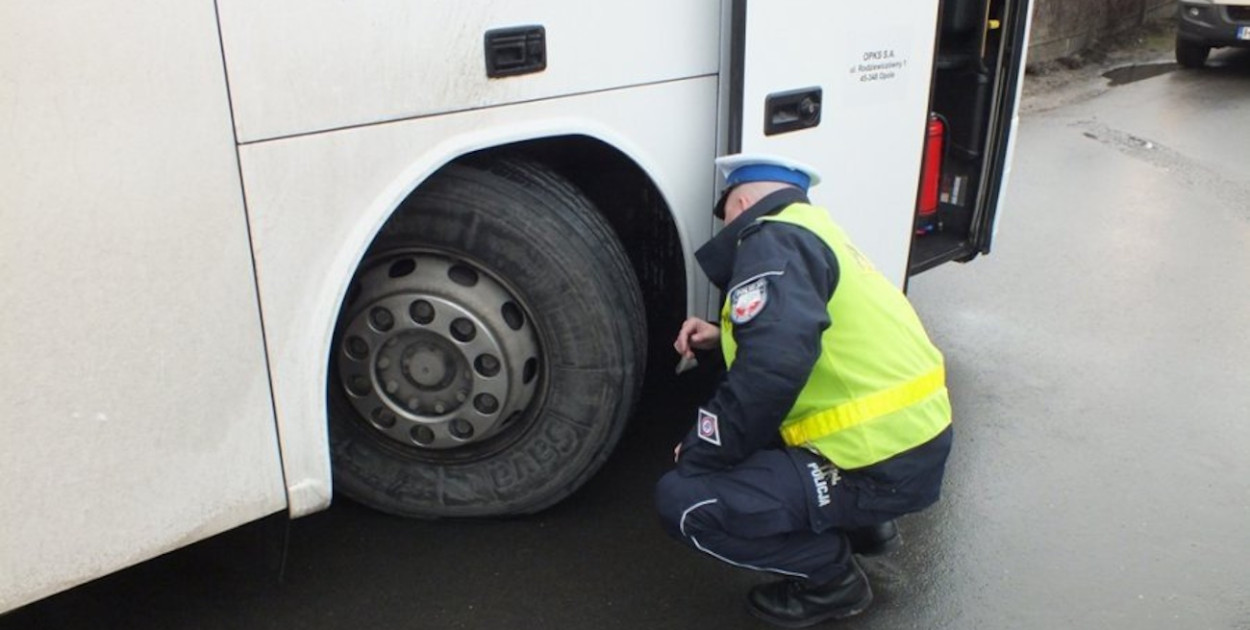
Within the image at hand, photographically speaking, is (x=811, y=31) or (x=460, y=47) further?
(x=811, y=31)

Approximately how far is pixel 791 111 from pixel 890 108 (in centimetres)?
44

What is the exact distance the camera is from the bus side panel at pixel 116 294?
2098mm

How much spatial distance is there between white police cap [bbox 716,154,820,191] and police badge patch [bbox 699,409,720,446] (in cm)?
59

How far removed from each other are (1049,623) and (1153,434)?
4.13 ft

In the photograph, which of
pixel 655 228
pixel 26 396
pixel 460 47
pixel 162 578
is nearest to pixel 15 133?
pixel 26 396

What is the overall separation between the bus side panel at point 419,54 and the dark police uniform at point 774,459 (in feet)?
1.60

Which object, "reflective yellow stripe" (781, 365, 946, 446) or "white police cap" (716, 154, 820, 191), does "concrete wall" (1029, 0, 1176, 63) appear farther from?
"reflective yellow stripe" (781, 365, 946, 446)

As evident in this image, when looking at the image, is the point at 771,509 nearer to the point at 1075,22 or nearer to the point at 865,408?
the point at 865,408

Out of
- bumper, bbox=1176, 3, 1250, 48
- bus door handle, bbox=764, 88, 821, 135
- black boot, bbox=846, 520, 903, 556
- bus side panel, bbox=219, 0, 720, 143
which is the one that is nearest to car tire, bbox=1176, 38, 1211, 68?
bumper, bbox=1176, 3, 1250, 48

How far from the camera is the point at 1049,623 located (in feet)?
9.80

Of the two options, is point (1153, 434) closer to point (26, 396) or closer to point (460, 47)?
point (460, 47)

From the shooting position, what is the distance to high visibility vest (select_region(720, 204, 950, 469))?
108 inches

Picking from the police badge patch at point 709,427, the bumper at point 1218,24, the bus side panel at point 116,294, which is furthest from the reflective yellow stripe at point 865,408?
the bumper at point 1218,24

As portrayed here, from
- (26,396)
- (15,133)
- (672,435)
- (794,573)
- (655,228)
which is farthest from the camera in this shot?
(672,435)
